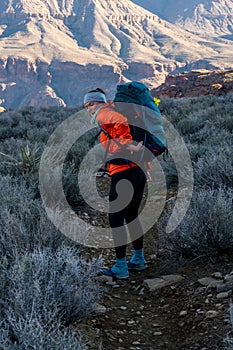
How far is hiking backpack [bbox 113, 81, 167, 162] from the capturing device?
3688mm

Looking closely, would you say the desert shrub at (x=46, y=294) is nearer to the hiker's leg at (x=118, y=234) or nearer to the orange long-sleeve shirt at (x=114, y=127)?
the hiker's leg at (x=118, y=234)

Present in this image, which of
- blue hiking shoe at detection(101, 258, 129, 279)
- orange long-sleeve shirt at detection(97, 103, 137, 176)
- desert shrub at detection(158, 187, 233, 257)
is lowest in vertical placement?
blue hiking shoe at detection(101, 258, 129, 279)

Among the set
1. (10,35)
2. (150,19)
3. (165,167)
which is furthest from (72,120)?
(150,19)

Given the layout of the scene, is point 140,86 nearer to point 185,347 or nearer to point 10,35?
point 185,347

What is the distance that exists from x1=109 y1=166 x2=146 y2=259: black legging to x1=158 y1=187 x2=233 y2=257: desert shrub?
378mm

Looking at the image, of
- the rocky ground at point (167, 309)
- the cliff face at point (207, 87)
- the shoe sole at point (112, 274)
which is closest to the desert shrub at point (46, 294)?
the rocky ground at point (167, 309)

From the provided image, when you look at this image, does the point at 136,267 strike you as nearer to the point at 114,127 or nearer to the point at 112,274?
the point at 112,274

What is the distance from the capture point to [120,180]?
3.84 metres

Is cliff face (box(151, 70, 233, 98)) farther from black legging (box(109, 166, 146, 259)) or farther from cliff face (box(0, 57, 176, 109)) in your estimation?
cliff face (box(0, 57, 176, 109))

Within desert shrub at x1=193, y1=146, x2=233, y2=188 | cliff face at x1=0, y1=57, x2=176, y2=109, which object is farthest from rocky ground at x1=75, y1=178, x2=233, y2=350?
cliff face at x1=0, y1=57, x2=176, y2=109

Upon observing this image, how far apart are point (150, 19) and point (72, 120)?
184 m

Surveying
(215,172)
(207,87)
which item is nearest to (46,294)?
(215,172)

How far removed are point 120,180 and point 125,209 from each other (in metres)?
0.33

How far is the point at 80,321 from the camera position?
2857mm
